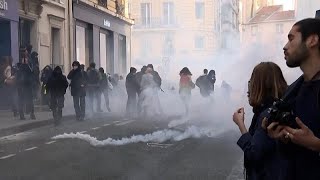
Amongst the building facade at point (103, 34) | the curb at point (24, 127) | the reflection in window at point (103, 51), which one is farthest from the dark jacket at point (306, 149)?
the reflection in window at point (103, 51)

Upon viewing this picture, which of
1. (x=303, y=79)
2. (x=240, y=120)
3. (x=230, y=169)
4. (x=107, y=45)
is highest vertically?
(x=107, y=45)

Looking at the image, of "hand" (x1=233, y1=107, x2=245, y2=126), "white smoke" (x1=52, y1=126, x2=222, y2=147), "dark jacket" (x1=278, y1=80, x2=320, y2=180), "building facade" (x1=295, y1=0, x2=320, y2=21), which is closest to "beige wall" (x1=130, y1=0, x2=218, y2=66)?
"building facade" (x1=295, y1=0, x2=320, y2=21)

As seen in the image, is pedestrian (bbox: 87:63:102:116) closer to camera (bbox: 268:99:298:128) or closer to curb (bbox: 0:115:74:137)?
curb (bbox: 0:115:74:137)

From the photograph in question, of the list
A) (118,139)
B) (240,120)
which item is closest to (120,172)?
(118,139)

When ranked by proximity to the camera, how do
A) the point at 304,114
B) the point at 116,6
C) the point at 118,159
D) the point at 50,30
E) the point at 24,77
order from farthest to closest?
the point at 116,6 → the point at 50,30 → the point at 24,77 → the point at 118,159 → the point at 304,114

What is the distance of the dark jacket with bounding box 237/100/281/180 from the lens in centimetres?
227

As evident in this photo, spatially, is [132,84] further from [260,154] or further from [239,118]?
[260,154]

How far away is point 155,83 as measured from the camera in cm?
1540

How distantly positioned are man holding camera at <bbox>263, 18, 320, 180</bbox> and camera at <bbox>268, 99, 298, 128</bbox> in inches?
0.5

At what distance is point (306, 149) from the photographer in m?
2.04

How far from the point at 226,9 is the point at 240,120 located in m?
23.2

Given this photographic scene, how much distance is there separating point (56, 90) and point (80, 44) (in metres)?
11.1

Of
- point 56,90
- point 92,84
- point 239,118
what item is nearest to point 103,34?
point 92,84

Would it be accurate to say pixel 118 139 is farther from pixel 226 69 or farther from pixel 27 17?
pixel 226 69
